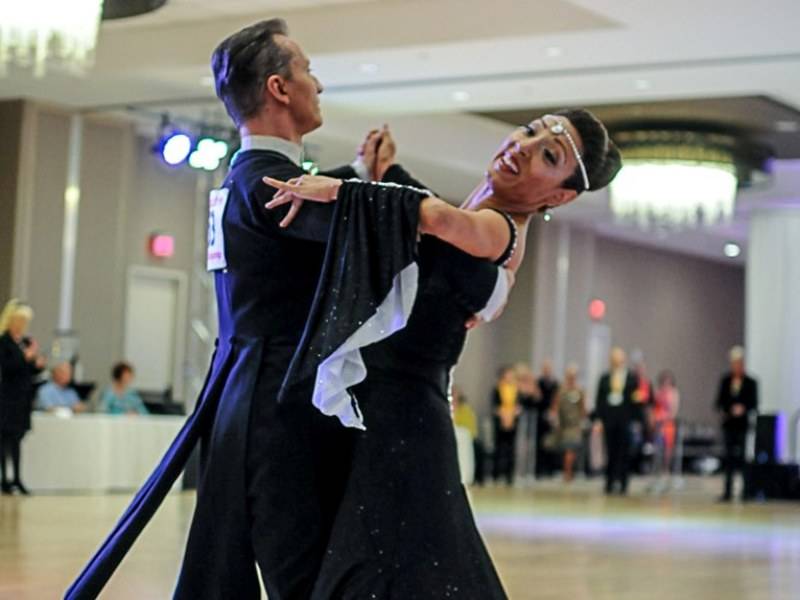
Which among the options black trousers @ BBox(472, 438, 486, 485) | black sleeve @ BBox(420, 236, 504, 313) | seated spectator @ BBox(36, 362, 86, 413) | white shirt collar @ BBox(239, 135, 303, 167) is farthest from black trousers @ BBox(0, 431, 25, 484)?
black sleeve @ BBox(420, 236, 504, 313)

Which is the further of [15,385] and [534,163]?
[15,385]

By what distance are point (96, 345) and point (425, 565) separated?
12.1 meters

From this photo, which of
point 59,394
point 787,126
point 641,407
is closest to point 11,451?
point 59,394

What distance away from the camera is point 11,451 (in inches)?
402

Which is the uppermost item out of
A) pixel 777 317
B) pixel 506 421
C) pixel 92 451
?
pixel 777 317

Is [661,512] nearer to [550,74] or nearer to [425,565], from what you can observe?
[550,74]

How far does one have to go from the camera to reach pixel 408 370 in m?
2.26

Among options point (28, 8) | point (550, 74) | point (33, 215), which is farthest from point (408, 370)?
point (33, 215)

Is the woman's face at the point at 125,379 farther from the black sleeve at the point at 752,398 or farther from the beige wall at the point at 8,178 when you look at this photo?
the black sleeve at the point at 752,398

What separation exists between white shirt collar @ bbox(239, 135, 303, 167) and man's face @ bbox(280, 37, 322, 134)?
0.04 metres

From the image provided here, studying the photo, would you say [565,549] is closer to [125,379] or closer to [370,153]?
[370,153]

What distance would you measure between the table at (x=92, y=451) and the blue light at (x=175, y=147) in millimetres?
2419

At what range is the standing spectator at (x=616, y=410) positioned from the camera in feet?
47.5

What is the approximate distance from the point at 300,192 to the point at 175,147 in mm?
10899
